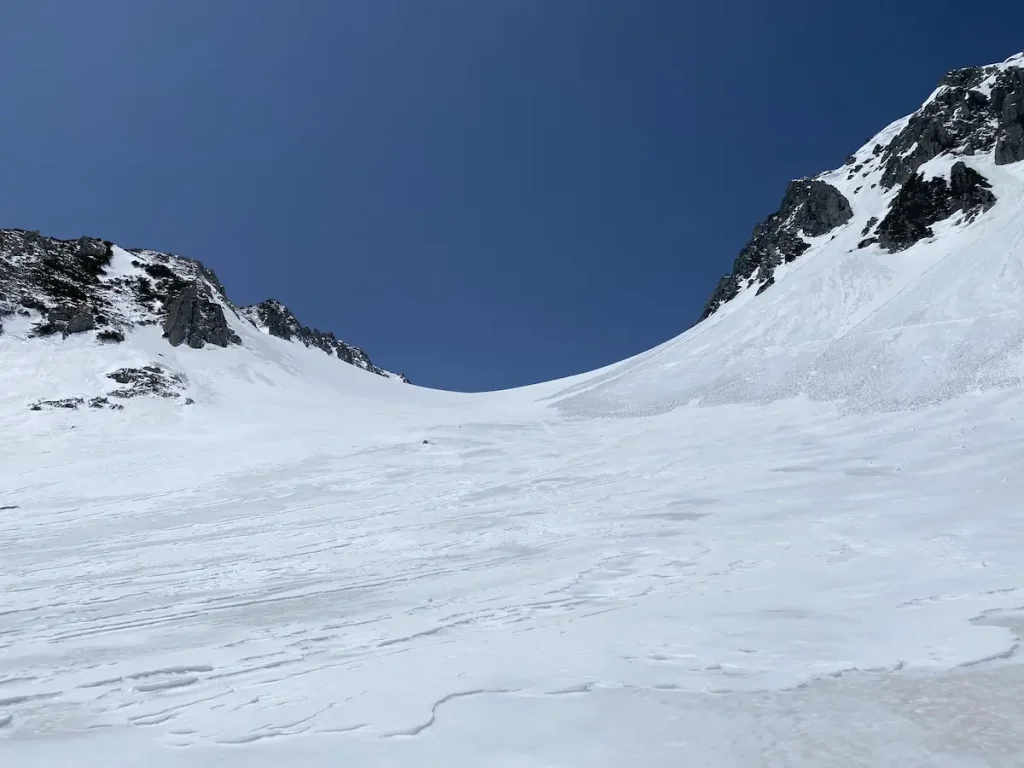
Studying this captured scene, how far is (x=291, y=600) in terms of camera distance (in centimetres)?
959

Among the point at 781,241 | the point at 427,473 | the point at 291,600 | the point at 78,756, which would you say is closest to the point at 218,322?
the point at 427,473

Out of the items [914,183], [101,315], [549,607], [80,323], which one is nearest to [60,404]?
[80,323]

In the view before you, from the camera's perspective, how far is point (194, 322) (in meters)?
56.1

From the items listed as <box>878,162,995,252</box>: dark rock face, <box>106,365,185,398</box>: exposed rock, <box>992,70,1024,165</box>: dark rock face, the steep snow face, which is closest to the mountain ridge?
<box>106,365,185,398</box>: exposed rock

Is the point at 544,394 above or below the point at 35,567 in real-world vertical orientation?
above

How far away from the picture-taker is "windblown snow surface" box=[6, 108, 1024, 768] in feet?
16.9

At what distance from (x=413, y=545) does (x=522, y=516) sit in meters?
3.29

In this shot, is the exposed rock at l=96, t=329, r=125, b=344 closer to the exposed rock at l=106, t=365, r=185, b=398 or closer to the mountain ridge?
the mountain ridge

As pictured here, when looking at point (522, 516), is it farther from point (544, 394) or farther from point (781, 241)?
point (781, 241)

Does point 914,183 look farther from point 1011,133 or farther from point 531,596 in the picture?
point 531,596

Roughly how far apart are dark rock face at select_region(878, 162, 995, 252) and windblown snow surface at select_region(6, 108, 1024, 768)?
23.2 m

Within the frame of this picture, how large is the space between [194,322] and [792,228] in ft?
253

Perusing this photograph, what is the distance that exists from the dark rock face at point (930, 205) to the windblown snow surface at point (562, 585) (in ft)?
76.1

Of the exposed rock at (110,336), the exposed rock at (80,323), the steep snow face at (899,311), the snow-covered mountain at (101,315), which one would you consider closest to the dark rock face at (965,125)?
the steep snow face at (899,311)
